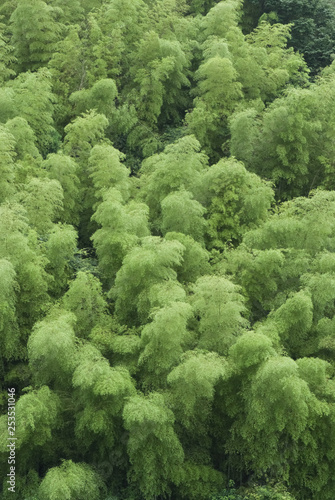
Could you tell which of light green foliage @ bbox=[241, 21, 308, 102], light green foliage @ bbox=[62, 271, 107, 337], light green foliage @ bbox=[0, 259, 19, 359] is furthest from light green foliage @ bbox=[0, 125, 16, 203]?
light green foliage @ bbox=[241, 21, 308, 102]

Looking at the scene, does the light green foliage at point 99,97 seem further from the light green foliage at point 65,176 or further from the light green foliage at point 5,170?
the light green foliage at point 5,170

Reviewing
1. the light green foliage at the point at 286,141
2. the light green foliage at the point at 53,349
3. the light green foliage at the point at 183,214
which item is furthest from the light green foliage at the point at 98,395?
the light green foliage at the point at 286,141

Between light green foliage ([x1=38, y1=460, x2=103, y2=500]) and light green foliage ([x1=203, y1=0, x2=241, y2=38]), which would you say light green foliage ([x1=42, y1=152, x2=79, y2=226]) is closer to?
light green foliage ([x1=38, y1=460, x2=103, y2=500])

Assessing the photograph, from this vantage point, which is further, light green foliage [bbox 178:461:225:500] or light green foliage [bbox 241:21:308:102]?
light green foliage [bbox 241:21:308:102]

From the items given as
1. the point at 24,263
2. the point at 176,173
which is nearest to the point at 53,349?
the point at 24,263

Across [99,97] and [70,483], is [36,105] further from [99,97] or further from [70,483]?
[70,483]

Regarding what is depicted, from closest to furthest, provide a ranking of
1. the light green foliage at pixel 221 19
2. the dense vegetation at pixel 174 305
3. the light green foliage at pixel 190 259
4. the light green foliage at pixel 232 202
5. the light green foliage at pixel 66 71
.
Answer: the dense vegetation at pixel 174 305
the light green foliage at pixel 190 259
the light green foliage at pixel 232 202
the light green foliage at pixel 66 71
the light green foliage at pixel 221 19
